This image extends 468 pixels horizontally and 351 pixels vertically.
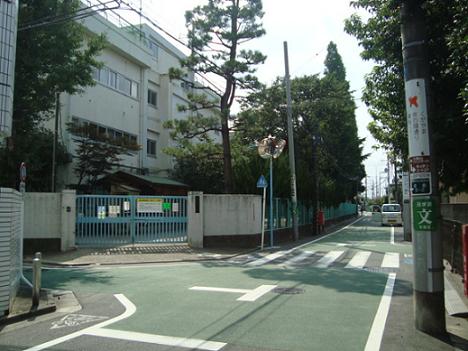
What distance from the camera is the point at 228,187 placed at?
2298cm

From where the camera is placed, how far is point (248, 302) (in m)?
8.62

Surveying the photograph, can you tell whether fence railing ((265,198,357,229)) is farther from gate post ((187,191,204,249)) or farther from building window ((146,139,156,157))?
building window ((146,139,156,157))

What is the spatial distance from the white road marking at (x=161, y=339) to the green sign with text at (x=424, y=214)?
321cm

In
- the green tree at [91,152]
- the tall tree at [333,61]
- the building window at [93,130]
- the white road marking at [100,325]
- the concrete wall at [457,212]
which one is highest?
the tall tree at [333,61]

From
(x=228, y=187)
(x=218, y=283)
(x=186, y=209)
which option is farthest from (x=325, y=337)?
(x=228, y=187)

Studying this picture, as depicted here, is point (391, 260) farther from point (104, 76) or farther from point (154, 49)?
point (154, 49)

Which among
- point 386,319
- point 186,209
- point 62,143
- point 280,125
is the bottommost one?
point 386,319

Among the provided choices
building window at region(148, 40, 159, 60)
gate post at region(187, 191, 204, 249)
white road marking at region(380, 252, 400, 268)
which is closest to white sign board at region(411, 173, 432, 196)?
Result: white road marking at region(380, 252, 400, 268)

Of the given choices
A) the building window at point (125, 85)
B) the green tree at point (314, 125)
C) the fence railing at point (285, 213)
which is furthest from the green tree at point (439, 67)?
the building window at point (125, 85)

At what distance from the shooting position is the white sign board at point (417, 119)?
21.9 feet

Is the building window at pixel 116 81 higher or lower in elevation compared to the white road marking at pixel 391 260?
higher

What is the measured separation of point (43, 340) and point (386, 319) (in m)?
5.13

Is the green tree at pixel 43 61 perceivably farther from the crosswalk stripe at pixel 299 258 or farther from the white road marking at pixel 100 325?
the crosswalk stripe at pixel 299 258

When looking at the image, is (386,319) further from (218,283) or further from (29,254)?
(29,254)
